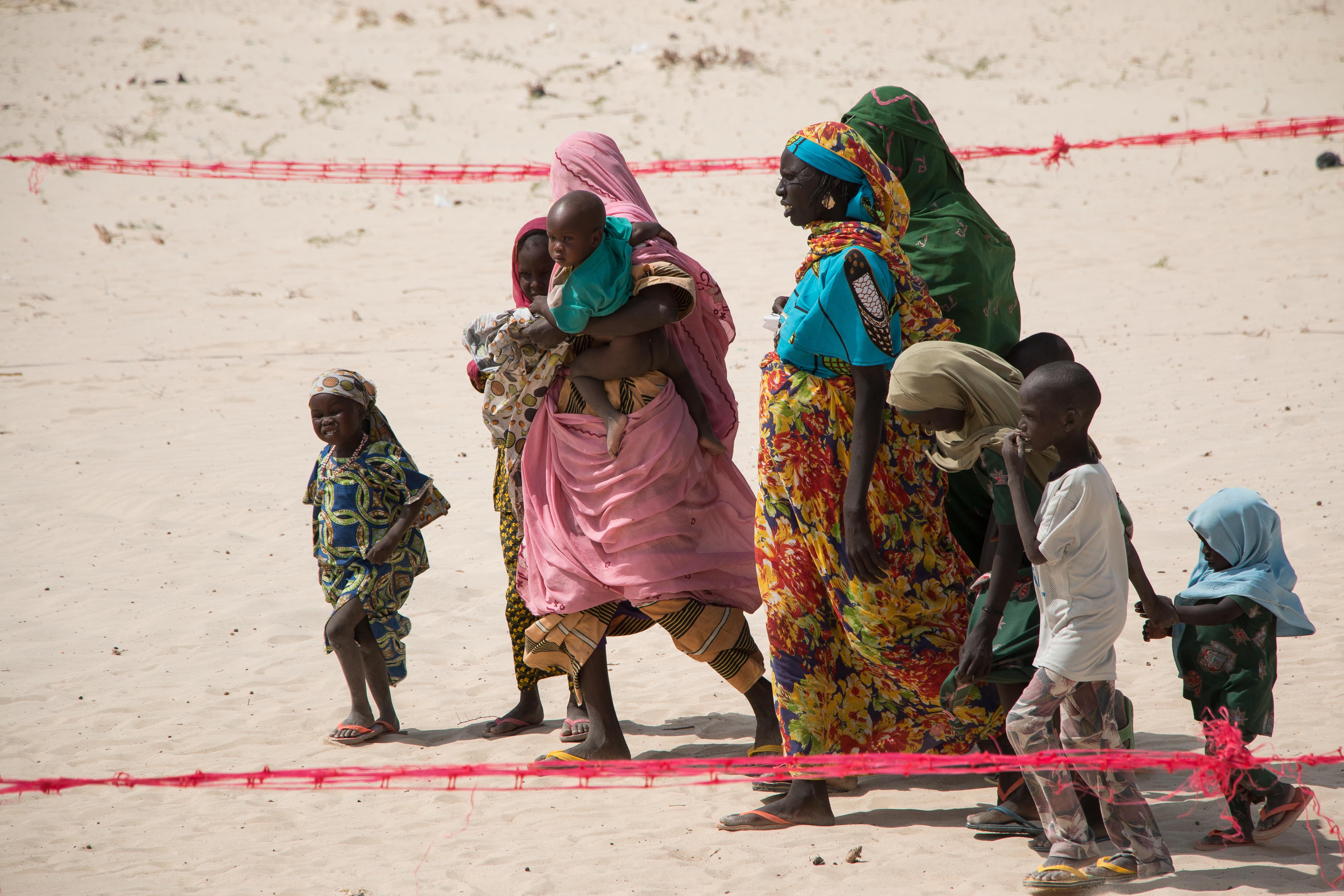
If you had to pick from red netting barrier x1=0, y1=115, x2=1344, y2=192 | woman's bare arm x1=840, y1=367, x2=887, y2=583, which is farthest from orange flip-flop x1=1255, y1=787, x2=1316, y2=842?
red netting barrier x1=0, y1=115, x2=1344, y2=192

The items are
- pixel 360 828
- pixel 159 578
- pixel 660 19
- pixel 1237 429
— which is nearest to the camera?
pixel 360 828

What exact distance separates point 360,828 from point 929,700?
2145 mm

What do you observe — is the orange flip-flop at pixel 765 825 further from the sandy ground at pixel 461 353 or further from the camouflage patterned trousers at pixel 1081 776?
the camouflage patterned trousers at pixel 1081 776

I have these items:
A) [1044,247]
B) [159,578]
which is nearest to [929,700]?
[159,578]

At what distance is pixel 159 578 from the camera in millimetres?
7438

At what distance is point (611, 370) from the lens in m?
4.64

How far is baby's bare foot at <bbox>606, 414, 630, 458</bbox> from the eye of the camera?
4602 millimetres

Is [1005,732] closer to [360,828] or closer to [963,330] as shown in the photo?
[963,330]

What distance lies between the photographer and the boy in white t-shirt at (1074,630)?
3.30m

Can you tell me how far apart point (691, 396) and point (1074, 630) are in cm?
191

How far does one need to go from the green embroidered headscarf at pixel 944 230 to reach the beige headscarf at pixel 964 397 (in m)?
0.59

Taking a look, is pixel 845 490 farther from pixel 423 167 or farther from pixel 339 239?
pixel 423 167

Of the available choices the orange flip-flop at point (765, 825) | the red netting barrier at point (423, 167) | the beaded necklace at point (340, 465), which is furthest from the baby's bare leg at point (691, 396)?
the red netting barrier at point (423, 167)

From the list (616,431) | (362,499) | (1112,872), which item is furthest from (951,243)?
(362,499)
